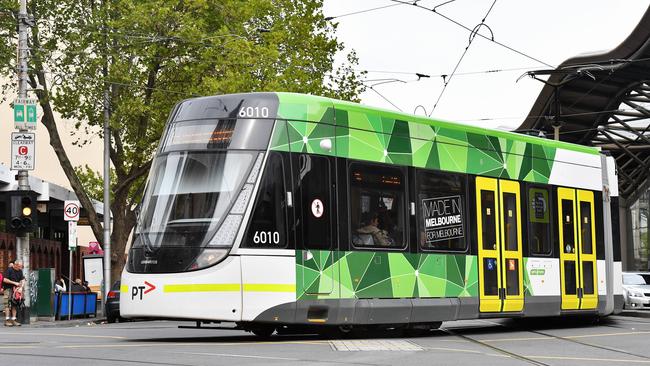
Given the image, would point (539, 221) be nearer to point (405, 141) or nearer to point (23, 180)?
point (405, 141)

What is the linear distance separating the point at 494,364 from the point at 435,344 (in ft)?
11.1

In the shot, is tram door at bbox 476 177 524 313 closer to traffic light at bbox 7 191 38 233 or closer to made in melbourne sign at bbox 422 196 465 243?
made in melbourne sign at bbox 422 196 465 243

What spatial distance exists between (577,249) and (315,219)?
7395 mm

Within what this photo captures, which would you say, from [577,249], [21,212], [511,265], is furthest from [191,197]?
[21,212]

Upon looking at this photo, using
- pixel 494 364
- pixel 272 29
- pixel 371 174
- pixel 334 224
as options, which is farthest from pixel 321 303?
pixel 272 29

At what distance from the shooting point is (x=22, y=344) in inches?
641

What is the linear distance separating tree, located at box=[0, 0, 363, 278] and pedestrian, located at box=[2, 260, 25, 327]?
27.4 feet

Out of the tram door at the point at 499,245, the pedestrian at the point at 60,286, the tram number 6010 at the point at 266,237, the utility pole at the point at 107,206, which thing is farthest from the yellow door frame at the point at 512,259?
the utility pole at the point at 107,206

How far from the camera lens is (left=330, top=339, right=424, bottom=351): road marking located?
14859 mm

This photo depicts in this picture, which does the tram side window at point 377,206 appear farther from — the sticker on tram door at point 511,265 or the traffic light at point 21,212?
the traffic light at point 21,212

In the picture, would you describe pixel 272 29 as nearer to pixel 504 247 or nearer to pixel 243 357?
pixel 504 247

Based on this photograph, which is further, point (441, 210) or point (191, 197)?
point (441, 210)

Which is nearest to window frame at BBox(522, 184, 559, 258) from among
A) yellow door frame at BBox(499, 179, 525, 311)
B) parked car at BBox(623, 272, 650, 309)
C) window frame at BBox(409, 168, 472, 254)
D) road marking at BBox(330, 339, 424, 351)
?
yellow door frame at BBox(499, 179, 525, 311)

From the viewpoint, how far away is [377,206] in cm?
1762
